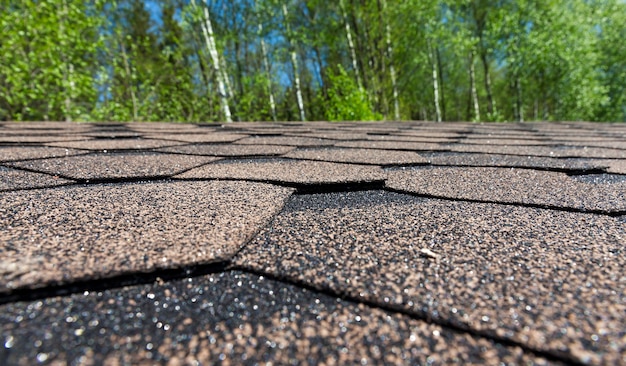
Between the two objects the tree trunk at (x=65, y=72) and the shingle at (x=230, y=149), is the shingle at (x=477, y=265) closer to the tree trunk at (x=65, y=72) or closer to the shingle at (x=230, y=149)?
the shingle at (x=230, y=149)

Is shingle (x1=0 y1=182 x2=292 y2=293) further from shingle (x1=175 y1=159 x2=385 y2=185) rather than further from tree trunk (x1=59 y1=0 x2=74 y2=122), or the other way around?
tree trunk (x1=59 y1=0 x2=74 y2=122)

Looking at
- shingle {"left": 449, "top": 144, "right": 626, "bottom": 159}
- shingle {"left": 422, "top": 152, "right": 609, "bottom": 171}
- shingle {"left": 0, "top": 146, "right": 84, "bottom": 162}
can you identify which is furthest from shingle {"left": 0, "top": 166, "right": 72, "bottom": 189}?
shingle {"left": 449, "top": 144, "right": 626, "bottom": 159}

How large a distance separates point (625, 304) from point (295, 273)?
1.13ft

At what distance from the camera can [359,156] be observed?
4.07ft

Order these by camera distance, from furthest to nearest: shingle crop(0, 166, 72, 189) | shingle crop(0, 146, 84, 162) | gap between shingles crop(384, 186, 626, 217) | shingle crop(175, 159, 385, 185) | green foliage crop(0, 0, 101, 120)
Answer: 1. green foliage crop(0, 0, 101, 120)
2. shingle crop(0, 146, 84, 162)
3. shingle crop(175, 159, 385, 185)
4. shingle crop(0, 166, 72, 189)
5. gap between shingles crop(384, 186, 626, 217)

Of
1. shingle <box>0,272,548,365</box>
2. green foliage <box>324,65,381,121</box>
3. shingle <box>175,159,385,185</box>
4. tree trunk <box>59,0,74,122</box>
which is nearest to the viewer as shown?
shingle <box>0,272,548,365</box>

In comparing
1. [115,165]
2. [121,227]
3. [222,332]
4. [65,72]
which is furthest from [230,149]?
[65,72]

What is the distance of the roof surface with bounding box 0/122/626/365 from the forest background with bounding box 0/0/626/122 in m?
4.75

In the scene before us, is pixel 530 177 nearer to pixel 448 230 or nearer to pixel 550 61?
pixel 448 230

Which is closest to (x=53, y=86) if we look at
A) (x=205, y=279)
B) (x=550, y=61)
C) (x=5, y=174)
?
(x=5, y=174)

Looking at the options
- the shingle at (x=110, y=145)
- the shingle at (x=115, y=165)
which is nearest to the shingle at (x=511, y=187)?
the shingle at (x=115, y=165)

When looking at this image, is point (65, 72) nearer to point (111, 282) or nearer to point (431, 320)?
point (111, 282)

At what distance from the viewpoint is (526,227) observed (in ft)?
1.77

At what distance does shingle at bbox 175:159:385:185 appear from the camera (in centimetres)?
84
